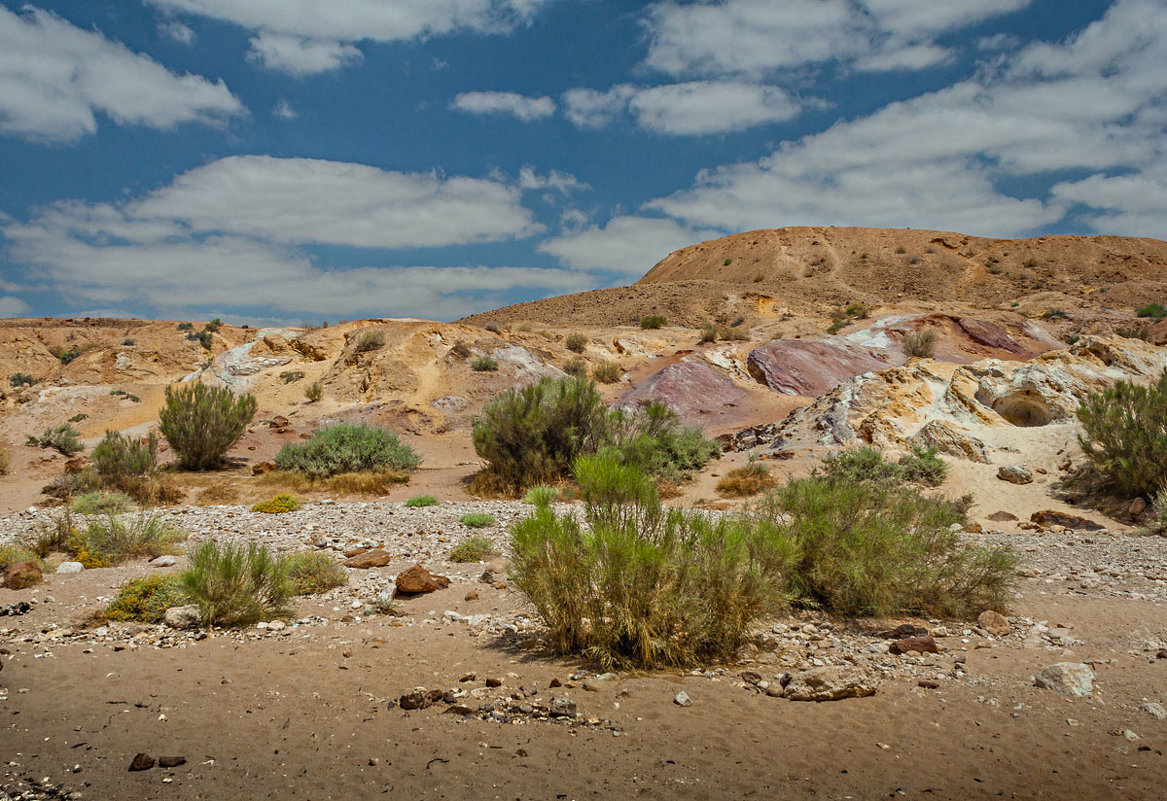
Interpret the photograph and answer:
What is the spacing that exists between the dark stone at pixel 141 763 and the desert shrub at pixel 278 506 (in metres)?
7.87

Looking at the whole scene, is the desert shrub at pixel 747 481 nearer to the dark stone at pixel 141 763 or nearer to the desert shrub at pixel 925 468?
the desert shrub at pixel 925 468

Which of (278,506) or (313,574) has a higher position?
(313,574)

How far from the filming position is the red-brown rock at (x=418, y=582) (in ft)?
20.8

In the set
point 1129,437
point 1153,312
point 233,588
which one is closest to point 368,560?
point 233,588

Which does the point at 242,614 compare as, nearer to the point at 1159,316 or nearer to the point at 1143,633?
the point at 1143,633

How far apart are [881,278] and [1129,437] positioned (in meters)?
47.0

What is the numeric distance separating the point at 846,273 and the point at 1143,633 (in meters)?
55.8

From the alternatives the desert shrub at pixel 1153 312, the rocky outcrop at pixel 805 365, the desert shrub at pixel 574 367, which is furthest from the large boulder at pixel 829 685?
the desert shrub at pixel 1153 312

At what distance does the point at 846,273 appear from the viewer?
186 feet

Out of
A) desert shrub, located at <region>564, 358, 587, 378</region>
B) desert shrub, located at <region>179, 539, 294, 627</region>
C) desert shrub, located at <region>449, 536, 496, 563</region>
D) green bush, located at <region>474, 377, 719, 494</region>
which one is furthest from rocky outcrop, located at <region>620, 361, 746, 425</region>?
desert shrub, located at <region>179, 539, 294, 627</region>

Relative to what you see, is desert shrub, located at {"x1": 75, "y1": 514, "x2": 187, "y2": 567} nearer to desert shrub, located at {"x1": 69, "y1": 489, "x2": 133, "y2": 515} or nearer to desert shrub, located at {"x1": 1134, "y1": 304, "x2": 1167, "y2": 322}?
desert shrub, located at {"x1": 69, "y1": 489, "x2": 133, "y2": 515}

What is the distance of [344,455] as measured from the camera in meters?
14.9

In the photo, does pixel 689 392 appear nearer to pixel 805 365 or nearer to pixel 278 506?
pixel 805 365

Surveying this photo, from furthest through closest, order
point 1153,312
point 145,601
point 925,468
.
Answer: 1. point 1153,312
2. point 925,468
3. point 145,601
